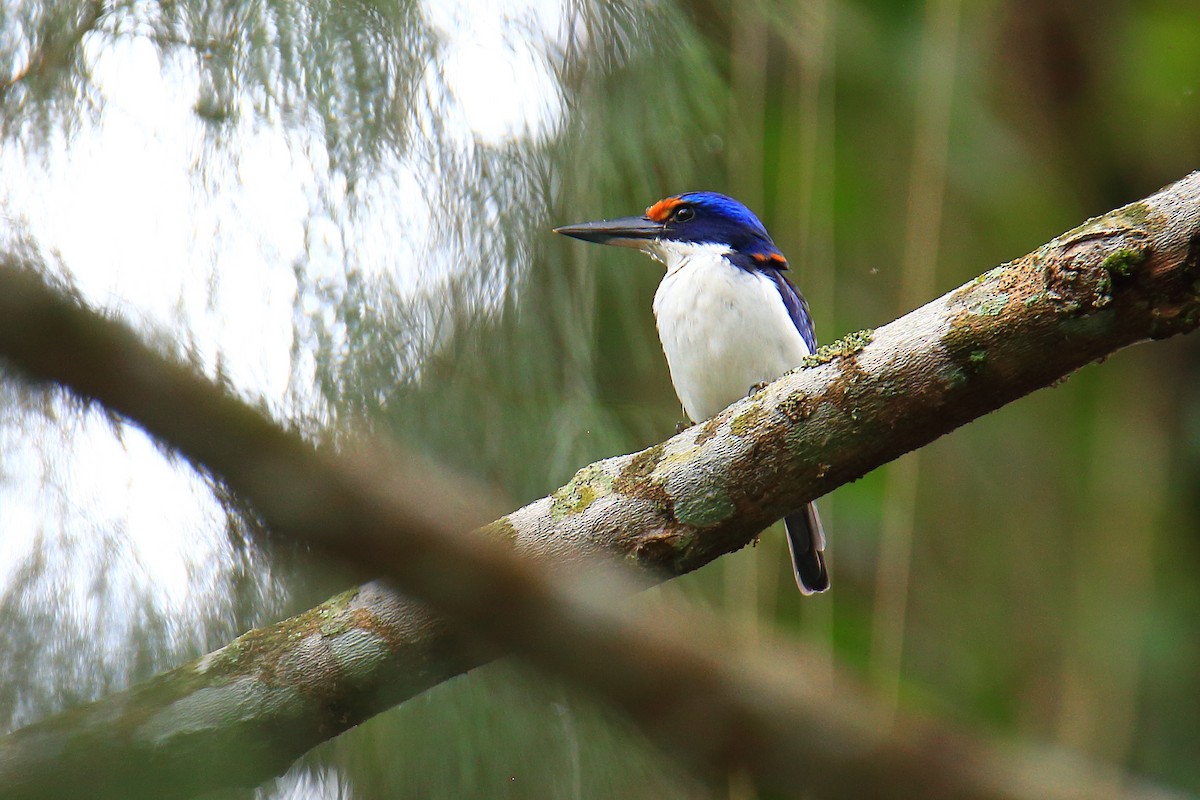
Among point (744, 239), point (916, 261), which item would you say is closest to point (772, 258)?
point (744, 239)

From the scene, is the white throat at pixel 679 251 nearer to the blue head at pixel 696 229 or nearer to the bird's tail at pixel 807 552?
the blue head at pixel 696 229

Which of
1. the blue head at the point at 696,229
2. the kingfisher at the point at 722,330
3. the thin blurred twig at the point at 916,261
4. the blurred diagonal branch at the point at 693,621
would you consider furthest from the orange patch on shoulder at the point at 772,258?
the blurred diagonal branch at the point at 693,621

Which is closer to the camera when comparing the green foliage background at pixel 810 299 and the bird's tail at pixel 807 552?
the green foliage background at pixel 810 299

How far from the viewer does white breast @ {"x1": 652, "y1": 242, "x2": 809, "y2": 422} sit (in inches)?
118

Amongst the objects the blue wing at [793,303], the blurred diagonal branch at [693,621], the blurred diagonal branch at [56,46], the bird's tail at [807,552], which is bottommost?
the blurred diagonal branch at [693,621]

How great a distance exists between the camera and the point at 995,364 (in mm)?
1493

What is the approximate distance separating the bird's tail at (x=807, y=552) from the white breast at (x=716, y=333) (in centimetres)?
39

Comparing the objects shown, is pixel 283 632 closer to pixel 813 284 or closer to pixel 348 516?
pixel 348 516

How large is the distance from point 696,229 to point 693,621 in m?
1.48

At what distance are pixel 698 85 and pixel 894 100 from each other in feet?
2.40

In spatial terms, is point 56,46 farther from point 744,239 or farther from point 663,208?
point 744,239

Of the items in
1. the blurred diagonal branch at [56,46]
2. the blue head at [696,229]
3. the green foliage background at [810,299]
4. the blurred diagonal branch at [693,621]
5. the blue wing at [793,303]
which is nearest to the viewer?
the blurred diagonal branch at [693,621]

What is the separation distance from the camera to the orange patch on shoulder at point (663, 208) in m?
2.41

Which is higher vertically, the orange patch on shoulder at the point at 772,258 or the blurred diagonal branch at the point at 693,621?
the orange patch on shoulder at the point at 772,258
